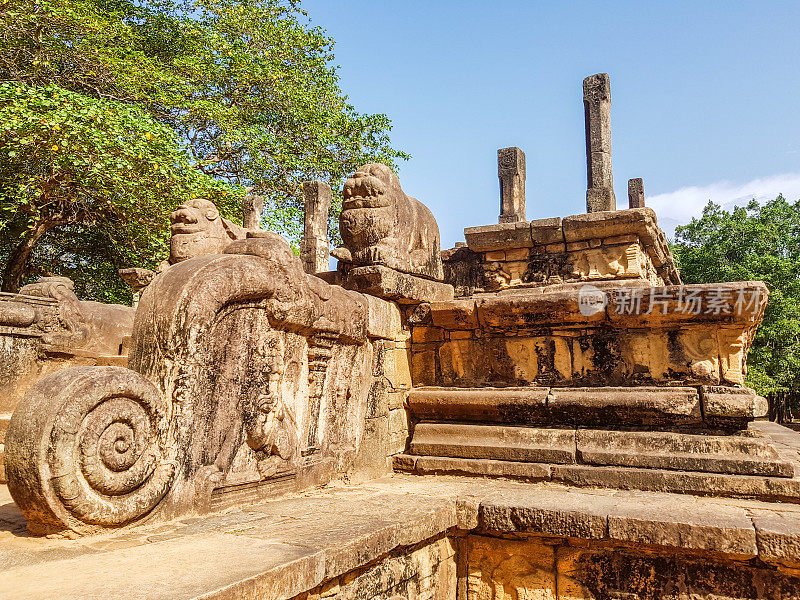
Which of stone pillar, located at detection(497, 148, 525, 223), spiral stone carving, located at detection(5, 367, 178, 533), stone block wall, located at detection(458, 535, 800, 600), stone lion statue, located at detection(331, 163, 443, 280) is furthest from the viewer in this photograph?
stone pillar, located at detection(497, 148, 525, 223)

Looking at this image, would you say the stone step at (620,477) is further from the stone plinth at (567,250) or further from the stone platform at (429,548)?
the stone plinth at (567,250)

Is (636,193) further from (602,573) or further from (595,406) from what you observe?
(602,573)

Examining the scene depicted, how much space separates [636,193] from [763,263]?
530 cm

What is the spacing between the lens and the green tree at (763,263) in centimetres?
1705

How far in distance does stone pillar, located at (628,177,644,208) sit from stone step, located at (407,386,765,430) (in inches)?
595

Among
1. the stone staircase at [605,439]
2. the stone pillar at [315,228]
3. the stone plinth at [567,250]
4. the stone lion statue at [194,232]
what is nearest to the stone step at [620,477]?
the stone staircase at [605,439]

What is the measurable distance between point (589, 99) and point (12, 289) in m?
13.1

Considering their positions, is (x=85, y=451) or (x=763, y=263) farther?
(x=763, y=263)

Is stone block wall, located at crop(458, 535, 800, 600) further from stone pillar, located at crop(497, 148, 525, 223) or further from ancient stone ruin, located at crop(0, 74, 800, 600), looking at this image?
stone pillar, located at crop(497, 148, 525, 223)

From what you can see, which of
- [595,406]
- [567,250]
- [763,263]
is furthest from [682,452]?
[763,263]

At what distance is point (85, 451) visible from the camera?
2.06 metres

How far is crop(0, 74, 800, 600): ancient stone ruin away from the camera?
2.07m

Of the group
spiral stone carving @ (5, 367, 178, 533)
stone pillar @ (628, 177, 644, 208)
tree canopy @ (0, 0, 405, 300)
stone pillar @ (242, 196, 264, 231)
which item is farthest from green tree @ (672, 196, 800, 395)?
spiral stone carving @ (5, 367, 178, 533)

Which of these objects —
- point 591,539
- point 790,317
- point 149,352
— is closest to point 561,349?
point 591,539
